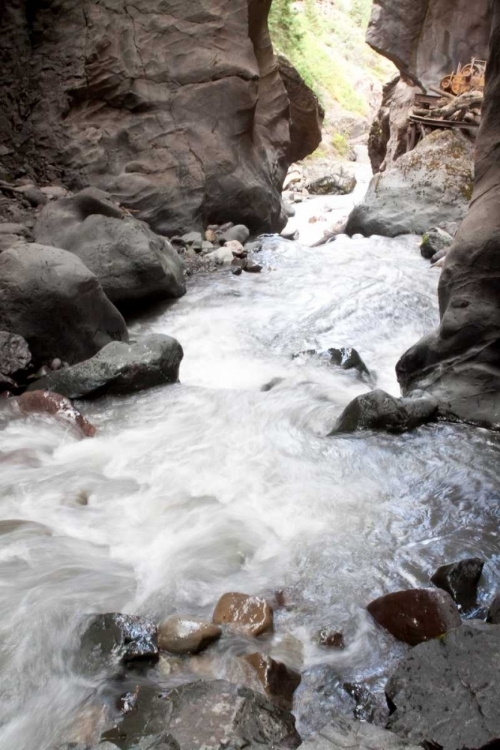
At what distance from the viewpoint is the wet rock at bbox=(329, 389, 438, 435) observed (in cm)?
441

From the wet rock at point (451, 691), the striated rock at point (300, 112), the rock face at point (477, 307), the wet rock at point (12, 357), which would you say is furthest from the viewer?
the striated rock at point (300, 112)

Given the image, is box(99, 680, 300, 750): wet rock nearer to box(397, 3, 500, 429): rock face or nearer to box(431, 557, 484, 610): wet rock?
box(431, 557, 484, 610): wet rock

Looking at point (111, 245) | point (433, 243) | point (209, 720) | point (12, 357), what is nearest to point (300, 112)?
point (433, 243)

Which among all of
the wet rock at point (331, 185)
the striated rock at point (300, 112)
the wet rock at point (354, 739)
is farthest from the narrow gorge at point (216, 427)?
the wet rock at point (331, 185)

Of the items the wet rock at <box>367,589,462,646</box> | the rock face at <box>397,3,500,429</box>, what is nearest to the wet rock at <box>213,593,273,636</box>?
the wet rock at <box>367,589,462,646</box>

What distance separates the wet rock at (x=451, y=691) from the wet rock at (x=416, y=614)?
26 centimetres

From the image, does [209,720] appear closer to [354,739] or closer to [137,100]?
[354,739]

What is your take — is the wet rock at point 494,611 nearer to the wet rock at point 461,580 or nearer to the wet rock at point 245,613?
the wet rock at point 461,580

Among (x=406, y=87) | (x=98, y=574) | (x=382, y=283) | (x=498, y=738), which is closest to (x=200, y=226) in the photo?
(x=382, y=283)

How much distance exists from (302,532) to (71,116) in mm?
9278

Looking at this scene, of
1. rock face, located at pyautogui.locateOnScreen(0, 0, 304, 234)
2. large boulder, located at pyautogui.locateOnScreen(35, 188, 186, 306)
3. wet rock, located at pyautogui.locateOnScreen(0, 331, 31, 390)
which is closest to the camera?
wet rock, located at pyautogui.locateOnScreen(0, 331, 31, 390)

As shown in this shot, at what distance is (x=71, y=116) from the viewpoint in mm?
10438

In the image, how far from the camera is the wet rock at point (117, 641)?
7.57ft

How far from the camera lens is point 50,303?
539 centimetres
